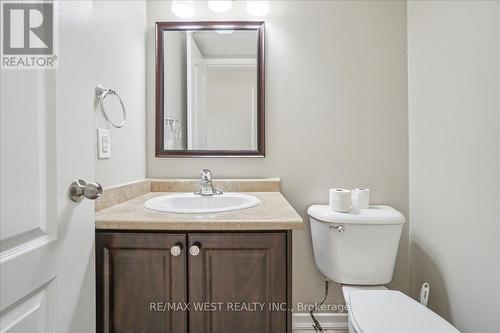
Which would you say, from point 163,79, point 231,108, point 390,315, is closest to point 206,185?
point 231,108

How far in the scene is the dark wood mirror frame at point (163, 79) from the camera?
142 centimetres

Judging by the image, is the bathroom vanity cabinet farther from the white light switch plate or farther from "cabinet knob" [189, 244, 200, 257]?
the white light switch plate

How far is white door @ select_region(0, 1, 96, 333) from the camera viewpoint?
46 centimetres

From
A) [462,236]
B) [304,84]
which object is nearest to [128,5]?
[304,84]

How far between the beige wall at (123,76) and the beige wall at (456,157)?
58.6 inches

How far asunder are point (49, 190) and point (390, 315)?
3.74 ft

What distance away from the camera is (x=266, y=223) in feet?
2.54

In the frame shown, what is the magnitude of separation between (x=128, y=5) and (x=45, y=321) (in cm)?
132

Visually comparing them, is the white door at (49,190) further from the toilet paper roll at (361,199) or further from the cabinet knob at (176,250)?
the toilet paper roll at (361,199)

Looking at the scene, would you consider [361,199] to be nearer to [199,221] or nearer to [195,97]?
[199,221]

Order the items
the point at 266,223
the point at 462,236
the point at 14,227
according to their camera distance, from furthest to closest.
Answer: the point at 462,236, the point at 266,223, the point at 14,227

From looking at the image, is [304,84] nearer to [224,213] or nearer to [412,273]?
[224,213]

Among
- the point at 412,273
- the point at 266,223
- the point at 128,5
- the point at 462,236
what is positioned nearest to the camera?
the point at 266,223

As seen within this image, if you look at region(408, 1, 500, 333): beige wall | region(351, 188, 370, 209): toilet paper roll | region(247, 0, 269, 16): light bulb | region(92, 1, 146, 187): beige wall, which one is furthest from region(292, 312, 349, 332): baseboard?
region(247, 0, 269, 16): light bulb
